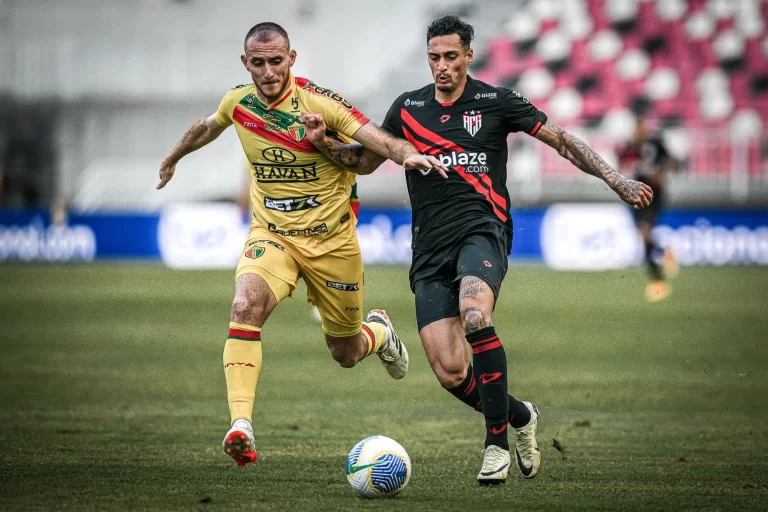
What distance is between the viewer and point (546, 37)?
28188 mm

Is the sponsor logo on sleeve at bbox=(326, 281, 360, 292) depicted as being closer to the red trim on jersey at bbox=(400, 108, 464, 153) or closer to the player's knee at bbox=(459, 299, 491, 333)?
the red trim on jersey at bbox=(400, 108, 464, 153)

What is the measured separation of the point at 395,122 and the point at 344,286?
109cm

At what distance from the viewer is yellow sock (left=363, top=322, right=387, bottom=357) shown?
26.3ft

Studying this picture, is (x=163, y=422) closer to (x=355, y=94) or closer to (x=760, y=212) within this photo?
(x=760, y=212)

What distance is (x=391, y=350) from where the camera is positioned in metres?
8.43

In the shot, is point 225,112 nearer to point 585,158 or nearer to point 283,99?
point 283,99

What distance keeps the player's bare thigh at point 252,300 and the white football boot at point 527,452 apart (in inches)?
61.8

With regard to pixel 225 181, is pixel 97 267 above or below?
below

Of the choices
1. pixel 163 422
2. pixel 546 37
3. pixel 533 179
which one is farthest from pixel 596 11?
pixel 163 422

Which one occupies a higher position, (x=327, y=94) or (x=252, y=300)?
(x=327, y=94)

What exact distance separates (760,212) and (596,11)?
780 cm

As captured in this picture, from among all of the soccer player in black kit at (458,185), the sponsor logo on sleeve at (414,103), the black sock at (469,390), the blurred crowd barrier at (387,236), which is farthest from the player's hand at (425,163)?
the blurred crowd barrier at (387,236)

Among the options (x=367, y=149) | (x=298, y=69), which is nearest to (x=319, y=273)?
(x=367, y=149)

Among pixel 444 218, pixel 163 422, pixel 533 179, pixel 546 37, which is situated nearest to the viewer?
pixel 444 218
